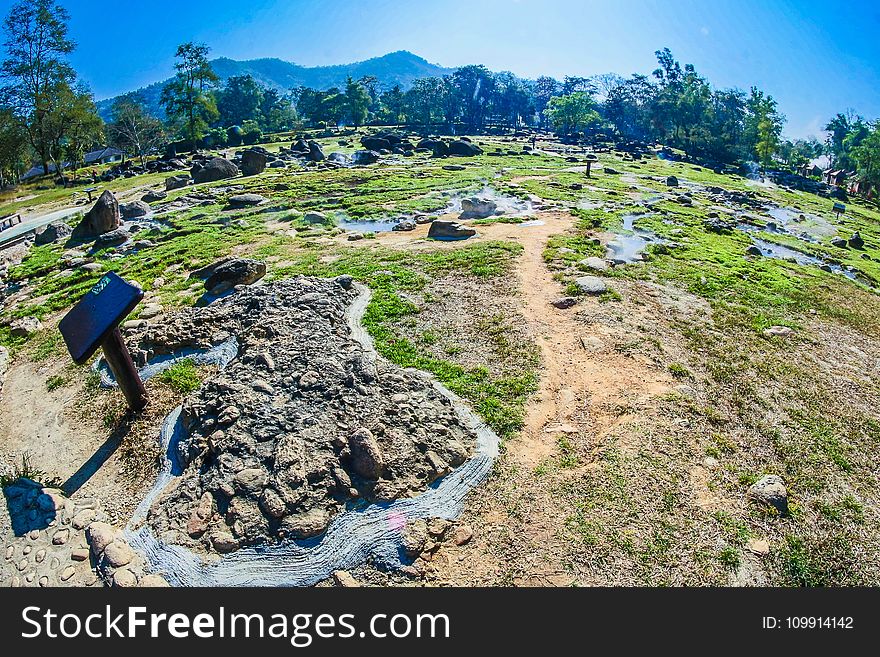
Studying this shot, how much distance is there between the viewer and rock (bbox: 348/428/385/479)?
8273 millimetres

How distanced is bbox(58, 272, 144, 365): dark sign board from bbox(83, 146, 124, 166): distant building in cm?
8722

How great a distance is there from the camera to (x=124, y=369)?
32.0 feet

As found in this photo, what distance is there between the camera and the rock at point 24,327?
14906 millimetres

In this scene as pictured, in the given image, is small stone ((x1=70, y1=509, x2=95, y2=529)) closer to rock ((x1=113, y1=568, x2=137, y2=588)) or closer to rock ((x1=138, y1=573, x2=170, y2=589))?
rock ((x1=113, y1=568, x2=137, y2=588))

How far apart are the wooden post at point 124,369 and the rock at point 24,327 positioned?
25.8 ft

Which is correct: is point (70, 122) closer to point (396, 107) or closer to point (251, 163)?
point (251, 163)

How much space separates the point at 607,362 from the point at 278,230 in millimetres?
20823

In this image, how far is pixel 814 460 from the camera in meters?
9.19

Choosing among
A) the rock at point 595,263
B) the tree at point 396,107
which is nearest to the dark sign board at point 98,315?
the rock at point 595,263

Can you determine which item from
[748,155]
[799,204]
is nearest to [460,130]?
[748,155]

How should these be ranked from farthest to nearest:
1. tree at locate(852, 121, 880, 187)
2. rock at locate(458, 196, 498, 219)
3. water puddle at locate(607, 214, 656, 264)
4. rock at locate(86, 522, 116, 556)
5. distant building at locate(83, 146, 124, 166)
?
distant building at locate(83, 146, 124, 166) < tree at locate(852, 121, 880, 187) < rock at locate(458, 196, 498, 219) < water puddle at locate(607, 214, 656, 264) < rock at locate(86, 522, 116, 556)

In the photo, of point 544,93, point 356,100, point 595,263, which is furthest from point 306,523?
point 544,93

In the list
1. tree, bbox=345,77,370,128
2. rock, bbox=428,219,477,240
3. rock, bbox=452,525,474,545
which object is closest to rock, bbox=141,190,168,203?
rock, bbox=428,219,477,240

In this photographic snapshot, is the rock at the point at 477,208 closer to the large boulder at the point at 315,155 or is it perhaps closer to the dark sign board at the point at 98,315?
the dark sign board at the point at 98,315
